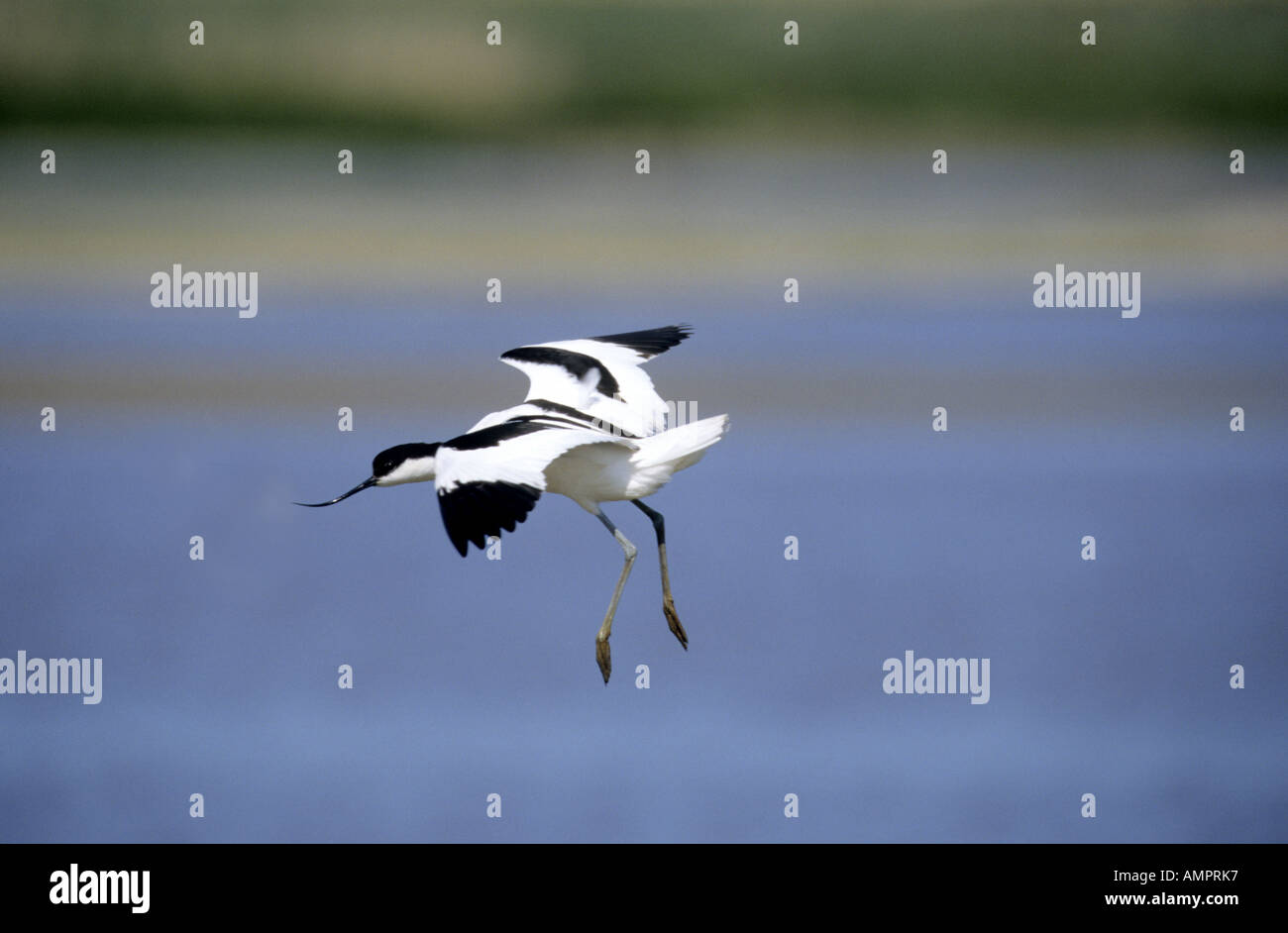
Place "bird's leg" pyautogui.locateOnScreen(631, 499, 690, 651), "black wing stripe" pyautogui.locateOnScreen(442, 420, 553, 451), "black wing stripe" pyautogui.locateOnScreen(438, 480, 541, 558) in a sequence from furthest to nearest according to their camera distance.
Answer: "bird's leg" pyautogui.locateOnScreen(631, 499, 690, 651)
"black wing stripe" pyautogui.locateOnScreen(442, 420, 553, 451)
"black wing stripe" pyautogui.locateOnScreen(438, 480, 541, 558)

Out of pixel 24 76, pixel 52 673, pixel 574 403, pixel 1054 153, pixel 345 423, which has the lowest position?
pixel 52 673

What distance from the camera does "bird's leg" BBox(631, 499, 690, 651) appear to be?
4.60 m

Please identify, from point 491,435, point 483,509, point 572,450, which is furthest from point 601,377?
point 483,509

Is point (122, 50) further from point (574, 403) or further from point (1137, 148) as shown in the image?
point (574, 403)

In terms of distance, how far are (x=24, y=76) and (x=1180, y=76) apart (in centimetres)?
969

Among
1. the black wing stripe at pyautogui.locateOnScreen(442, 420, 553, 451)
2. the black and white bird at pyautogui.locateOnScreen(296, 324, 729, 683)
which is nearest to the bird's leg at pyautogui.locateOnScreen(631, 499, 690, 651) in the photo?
the black and white bird at pyautogui.locateOnScreen(296, 324, 729, 683)

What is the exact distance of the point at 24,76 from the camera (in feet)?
40.4

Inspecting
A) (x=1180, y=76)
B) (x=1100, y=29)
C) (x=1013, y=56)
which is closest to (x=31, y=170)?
(x=1013, y=56)

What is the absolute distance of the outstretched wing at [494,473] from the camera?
12.4 feet

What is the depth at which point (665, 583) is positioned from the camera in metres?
4.68

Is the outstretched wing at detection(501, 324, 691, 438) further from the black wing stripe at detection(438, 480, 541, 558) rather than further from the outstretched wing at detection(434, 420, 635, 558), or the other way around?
the black wing stripe at detection(438, 480, 541, 558)

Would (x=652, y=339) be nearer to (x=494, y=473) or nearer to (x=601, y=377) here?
(x=601, y=377)

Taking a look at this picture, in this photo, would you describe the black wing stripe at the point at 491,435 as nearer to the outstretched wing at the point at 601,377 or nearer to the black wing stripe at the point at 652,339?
the outstretched wing at the point at 601,377

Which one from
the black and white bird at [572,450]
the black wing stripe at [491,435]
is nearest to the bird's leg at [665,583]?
the black and white bird at [572,450]
